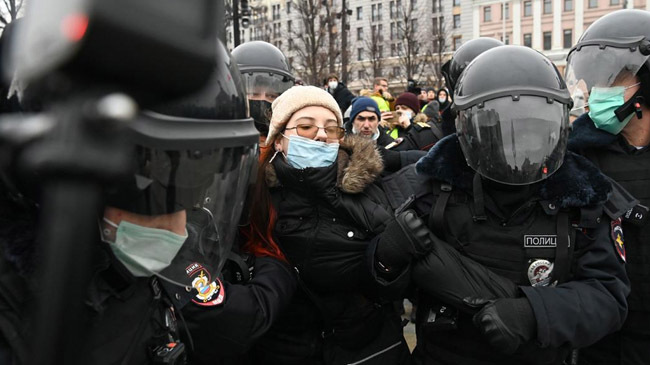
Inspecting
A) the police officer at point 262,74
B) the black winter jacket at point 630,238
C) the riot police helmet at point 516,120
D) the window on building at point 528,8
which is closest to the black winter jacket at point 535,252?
the riot police helmet at point 516,120

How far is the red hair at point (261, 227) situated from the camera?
7.91 ft

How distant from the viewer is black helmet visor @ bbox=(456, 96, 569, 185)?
197 centimetres

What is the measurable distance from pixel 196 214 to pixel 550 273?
4.63 feet

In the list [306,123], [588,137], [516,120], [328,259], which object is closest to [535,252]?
[516,120]

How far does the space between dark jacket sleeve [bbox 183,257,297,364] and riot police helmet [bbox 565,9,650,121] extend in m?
2.01

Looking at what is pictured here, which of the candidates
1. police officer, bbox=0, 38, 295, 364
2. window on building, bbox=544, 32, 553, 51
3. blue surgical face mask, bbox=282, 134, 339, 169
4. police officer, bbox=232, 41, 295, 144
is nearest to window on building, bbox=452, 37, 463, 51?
window on building, bbox=544, 32, 553, 51

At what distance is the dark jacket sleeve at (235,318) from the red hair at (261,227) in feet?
0.81

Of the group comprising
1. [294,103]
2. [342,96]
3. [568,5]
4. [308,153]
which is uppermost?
[568,5]

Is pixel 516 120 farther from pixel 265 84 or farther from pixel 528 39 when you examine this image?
pixel 528 39

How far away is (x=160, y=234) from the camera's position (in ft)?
3.91

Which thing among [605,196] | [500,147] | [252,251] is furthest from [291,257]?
[605,196]

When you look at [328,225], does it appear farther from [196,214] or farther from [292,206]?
[196,214]

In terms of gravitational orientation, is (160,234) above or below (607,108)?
above

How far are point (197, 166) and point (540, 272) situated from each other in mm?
1505
